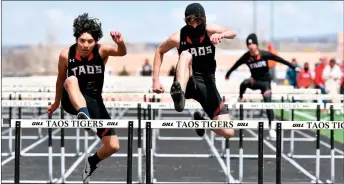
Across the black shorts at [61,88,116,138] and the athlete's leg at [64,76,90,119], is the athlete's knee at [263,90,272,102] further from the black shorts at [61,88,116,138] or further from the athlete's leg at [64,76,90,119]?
the athlete's leg at [64,76,90,119]

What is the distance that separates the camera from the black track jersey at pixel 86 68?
7.43 metres

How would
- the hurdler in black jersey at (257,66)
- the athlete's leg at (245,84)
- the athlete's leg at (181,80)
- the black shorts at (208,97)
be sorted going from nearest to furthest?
the athlete's leg at (181,80), the black shorts at (208,97), the athlete's leg at (245,84), the hurdler in black jersey at (257,66)

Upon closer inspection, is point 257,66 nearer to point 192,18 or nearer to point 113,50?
point 192,18

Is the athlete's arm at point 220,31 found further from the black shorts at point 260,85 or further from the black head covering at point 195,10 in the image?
the black shorts at point 260,85

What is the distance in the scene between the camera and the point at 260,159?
287 inches

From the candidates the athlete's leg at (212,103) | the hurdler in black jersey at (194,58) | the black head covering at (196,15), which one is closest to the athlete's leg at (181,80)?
the hurdler in black jersey at (194,58)

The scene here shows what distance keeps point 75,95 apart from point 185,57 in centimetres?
126

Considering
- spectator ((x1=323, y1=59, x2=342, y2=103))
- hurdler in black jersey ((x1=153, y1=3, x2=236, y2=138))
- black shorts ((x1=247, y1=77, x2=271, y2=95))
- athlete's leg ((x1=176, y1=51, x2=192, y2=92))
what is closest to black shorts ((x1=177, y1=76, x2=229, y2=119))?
hurdler in black jersey ((x1=153, y1=3, x2=236, y2=138))

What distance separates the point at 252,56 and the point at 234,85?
1117 cm

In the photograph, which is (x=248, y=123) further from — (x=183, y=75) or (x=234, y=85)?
(x=234, y=85)

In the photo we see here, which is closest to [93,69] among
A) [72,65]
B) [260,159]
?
[72,65]

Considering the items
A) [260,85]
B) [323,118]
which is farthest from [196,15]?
[323,118]

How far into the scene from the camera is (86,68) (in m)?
7.45

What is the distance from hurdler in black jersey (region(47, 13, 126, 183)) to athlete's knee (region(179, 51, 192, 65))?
0.71m
